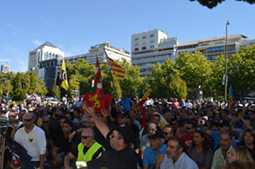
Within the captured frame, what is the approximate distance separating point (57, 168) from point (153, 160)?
2.71 meters

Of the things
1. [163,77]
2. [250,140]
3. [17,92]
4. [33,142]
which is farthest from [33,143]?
[163,77]

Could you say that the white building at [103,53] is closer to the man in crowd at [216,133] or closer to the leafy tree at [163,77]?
the leafy tree at [163,77]

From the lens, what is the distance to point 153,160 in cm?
377

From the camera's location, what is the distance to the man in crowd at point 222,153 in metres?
3.58

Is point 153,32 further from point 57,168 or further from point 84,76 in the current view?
point 57,168

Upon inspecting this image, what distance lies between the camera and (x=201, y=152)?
13.3ft

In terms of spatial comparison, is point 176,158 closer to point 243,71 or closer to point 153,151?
point 153,151

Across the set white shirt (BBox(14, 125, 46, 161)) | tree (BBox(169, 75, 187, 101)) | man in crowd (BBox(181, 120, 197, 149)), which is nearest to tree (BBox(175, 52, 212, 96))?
tree (BBox(169, 75, 187, 101))

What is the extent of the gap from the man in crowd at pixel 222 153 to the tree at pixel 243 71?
35166 mm

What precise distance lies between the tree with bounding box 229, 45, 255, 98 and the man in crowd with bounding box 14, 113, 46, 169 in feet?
121

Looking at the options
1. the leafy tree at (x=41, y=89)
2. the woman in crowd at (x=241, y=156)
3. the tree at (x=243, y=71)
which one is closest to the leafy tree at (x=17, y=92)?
the leafy tree at (x=41, y=89)

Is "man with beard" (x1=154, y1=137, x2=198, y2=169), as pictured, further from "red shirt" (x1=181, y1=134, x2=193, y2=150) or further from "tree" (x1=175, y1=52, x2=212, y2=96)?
"tree" (x1=175, y1=52, x2=212, y2=96)

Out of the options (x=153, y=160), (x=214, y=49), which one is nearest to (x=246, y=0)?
(x=153, y=160)

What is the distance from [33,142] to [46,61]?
136880 millimetres
